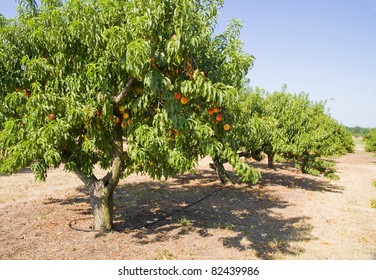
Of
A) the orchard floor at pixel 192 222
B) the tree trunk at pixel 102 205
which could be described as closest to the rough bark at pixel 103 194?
the tree trunk at pixel 102 205

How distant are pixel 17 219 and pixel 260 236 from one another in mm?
7229

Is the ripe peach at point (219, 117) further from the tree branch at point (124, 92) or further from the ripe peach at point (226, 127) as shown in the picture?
the tree branch at point (124, 92)

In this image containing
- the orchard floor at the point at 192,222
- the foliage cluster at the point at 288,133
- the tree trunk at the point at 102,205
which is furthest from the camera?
the foliage cluster at the point at 288,133

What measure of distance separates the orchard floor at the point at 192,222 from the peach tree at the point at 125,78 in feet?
6.39

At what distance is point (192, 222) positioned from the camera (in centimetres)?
907

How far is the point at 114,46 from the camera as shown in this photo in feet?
16.2

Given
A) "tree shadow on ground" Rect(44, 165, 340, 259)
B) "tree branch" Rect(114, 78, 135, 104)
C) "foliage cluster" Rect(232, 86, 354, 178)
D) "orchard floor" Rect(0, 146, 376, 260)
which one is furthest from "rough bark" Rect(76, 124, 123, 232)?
"foliage cluster" Rect(232, 86, 354, 178)

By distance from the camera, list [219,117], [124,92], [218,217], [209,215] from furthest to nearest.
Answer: [209,215], [218,217], [124,92], [219,117]

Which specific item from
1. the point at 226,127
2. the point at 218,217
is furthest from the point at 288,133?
the point at 226,127

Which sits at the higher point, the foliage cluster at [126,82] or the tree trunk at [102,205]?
the foliage cluster at [126,82]

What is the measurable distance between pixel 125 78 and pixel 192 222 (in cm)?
500

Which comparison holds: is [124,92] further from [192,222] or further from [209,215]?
[209,215]

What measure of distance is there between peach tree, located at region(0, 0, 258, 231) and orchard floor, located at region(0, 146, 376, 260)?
1949mm

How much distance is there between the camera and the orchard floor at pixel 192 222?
6.94 meters
